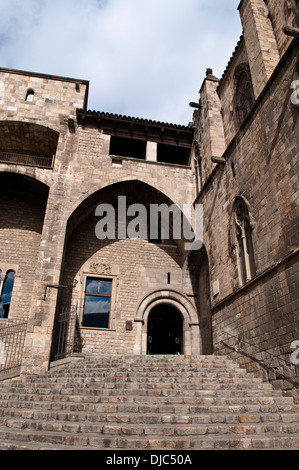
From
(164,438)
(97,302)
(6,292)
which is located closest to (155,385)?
(164,438)

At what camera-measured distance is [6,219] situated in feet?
40.6

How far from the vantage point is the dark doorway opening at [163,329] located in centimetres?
1374

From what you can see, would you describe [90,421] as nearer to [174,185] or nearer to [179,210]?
[179,210]

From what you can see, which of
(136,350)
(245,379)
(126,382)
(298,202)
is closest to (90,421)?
(126,382)

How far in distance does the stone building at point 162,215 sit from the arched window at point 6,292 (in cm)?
4

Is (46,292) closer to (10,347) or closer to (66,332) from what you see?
(66,332)

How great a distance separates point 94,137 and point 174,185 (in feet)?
12.0

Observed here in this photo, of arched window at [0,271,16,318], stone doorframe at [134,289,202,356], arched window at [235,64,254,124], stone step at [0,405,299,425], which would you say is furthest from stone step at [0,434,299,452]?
arched window at [235,64,254,124]

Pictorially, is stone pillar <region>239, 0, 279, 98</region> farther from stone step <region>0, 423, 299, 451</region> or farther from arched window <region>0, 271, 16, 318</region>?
arched window <region>0, 271, 16, 318</region>

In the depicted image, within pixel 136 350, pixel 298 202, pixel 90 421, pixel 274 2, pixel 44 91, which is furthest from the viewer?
pixel 44 91

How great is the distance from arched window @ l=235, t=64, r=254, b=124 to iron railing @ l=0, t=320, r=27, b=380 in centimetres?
920

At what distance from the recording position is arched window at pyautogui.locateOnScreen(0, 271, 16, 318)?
11.2m

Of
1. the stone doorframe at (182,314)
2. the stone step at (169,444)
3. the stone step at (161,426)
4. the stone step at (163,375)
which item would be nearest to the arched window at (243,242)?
the stone step at (163,375)

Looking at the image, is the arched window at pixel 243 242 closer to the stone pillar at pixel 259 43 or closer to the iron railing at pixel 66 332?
the stone pillar at pixel 259 43
